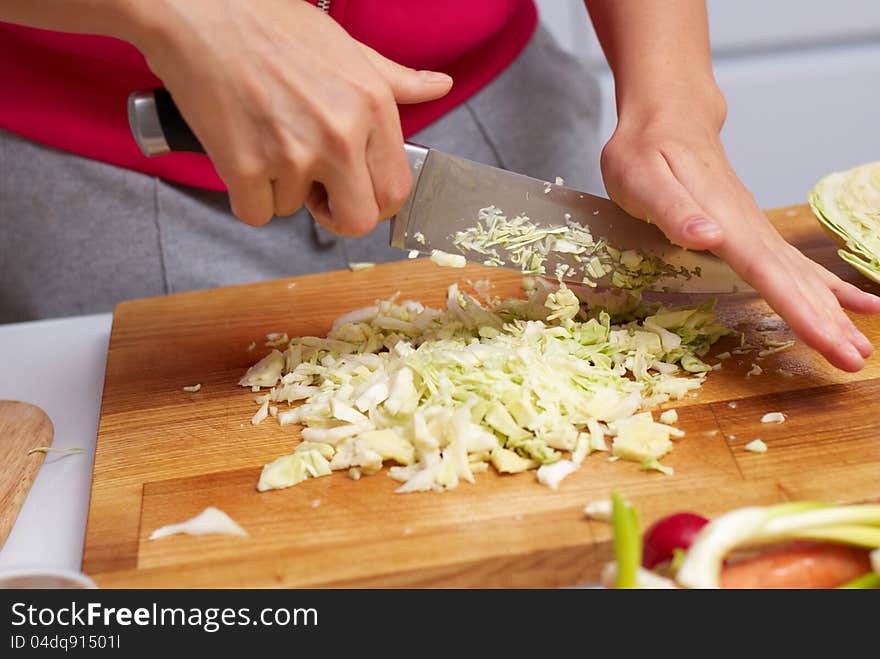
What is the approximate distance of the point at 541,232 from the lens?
5.02 feet

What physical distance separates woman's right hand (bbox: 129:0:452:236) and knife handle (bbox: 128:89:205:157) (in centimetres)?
5

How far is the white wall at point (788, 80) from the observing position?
3299mm

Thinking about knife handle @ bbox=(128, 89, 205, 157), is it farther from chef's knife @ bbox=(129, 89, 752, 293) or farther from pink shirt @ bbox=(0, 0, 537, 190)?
pink shirt @ bbox=(0, 0, 537, 190)

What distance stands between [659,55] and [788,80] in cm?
190

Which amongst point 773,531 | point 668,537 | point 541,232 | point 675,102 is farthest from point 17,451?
point 675,102

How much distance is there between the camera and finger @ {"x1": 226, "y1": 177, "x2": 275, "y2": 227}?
50.4 inches

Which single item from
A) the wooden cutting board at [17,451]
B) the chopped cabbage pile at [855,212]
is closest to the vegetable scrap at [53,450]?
the wooden cutting board at [17,451]

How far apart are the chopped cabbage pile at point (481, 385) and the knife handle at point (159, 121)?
42cm

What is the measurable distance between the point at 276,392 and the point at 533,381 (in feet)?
1.39

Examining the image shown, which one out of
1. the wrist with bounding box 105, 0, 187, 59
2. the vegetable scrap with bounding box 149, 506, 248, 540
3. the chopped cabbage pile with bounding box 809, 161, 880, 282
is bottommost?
the vegetable scrap with bounding box 149, 506, 248, 540

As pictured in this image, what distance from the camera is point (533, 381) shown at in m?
1.36

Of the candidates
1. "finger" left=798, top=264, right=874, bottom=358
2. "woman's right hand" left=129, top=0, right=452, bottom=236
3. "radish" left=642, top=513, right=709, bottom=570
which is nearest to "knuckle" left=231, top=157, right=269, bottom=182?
"woman's right hand" left=129, top=0, right=452, bottom=236
